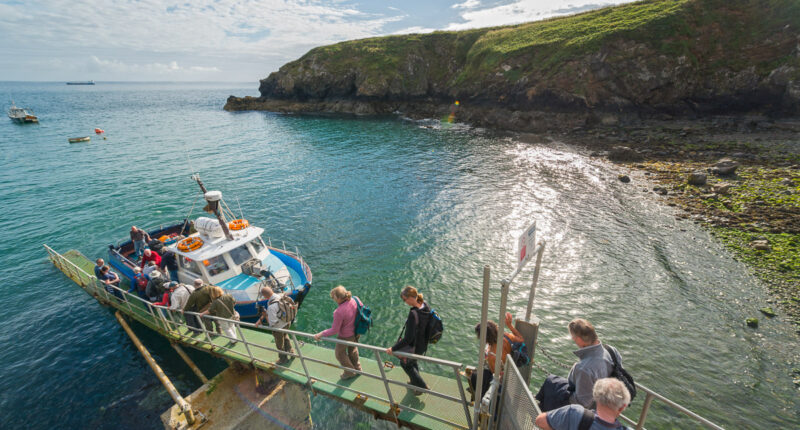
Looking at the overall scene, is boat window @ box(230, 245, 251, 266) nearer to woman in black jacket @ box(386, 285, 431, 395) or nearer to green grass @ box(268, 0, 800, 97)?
woman in black jacket @ box(386, 285, 431, 395)

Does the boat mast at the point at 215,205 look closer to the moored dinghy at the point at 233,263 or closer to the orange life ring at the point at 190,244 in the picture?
the moored dinghy at the point at 233,263

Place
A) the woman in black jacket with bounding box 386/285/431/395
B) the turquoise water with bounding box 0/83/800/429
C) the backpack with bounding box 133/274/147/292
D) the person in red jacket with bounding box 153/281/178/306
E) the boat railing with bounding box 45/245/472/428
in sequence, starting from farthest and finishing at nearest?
the backpack with bounding box 133/274/147/292, the person in red jacket with bounding box 153/281/178/306, the turquoise water with bounding box 0/83/800/429, the boat railing with bounding box 45/245/472/428, the woman in black jacket with bounding box 386/285/431/395

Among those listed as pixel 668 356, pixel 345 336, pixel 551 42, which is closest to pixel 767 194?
pixel 668 356

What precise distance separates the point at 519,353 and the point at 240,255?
1218cm

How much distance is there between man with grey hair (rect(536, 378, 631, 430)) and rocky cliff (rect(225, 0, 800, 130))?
51.5m

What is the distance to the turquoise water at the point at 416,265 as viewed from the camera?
11.1 metres

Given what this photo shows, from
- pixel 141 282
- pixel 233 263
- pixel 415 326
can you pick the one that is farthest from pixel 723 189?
pixel 141 282

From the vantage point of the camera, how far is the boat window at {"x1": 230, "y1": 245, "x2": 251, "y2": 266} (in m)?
13.8

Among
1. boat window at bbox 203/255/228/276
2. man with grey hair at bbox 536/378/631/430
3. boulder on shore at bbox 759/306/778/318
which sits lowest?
boulder on shore at bbox 759/306/778/318

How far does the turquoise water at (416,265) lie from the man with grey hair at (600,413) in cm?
719

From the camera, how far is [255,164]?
3925 cm

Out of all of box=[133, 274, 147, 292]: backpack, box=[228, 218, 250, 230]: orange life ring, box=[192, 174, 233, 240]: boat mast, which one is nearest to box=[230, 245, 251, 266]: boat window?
box=[192, 174, 233, 240]: boat mast

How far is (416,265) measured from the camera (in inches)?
707

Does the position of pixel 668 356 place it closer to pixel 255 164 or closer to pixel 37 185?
pixel 255 164
